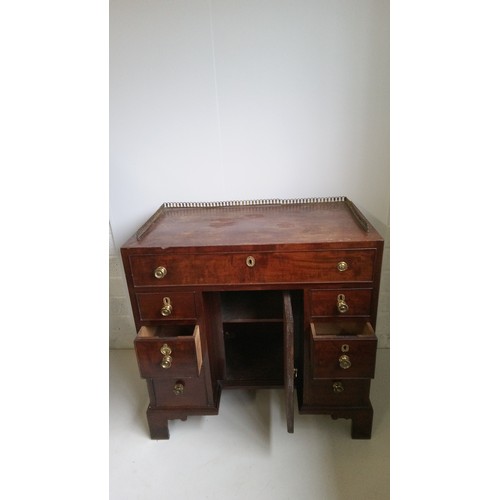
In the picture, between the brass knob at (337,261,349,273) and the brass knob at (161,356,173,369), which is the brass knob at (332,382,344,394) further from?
the brass knob at (161,356,173,369)

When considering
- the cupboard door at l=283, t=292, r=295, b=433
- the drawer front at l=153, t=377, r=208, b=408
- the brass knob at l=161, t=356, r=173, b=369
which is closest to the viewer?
the cupboard door at l=283, t=292, r=295, b=433

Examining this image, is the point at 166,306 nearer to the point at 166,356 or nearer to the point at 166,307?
the point at 166,307

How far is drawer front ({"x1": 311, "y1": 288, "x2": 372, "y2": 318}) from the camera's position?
1115mm

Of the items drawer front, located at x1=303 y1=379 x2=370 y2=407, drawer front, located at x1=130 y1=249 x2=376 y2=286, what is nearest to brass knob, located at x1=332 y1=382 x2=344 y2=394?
drawer front, located at x1=303 y1=379 x2=370 y2=407

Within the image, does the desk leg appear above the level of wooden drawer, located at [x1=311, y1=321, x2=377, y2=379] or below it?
below

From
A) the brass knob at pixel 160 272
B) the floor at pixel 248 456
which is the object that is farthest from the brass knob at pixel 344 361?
the brass knob at pixel 160 272

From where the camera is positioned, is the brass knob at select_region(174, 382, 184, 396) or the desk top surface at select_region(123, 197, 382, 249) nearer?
the desk top surface at select_region(123, 197, 382, 249)

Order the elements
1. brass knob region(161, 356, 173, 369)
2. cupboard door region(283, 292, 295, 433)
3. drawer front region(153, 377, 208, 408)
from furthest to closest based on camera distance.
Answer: drawer front region(153, 377, 208, 408)
brass knob region(161, 356, 173, 369)
cupboard door region(283, 292, 295, 433)

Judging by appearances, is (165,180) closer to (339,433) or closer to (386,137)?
(386,137)

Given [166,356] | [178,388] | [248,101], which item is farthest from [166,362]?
[248,101]

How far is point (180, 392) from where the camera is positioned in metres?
1.23

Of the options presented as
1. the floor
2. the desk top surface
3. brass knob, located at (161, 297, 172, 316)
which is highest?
the desk top surface

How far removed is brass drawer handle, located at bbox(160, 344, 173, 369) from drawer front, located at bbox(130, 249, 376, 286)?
21 cm

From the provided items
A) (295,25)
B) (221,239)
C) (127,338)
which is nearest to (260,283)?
(221,239)
